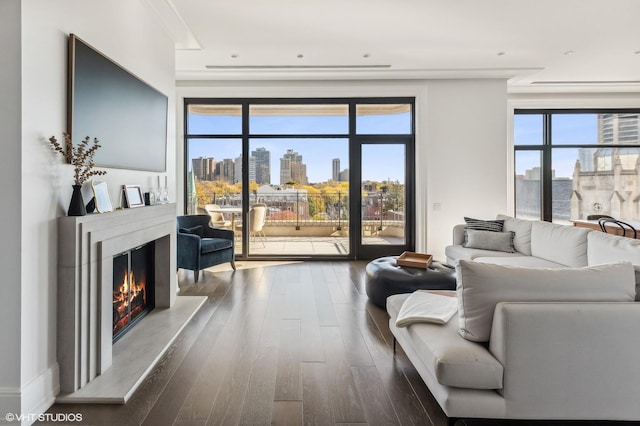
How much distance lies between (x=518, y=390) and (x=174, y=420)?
1.70 metres

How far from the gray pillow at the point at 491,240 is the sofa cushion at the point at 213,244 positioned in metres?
3.35

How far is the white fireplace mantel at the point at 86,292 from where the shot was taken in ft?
6.75

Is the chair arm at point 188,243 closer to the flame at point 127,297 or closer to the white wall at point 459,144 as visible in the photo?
the flame at point 127,297

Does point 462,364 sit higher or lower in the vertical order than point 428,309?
lower

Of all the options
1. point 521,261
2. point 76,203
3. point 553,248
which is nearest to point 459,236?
point 521,261

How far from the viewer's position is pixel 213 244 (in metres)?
4.89

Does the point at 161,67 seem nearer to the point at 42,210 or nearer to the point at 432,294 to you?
the point at 42,210

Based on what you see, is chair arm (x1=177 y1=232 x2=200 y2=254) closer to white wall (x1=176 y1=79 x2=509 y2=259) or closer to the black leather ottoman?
white wall (x1=176 y1=79 x2=509 y2=259)

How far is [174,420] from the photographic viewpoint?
1.87 m

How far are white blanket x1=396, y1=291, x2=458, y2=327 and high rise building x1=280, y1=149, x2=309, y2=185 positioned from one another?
3.99 m

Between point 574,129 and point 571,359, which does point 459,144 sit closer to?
point 574,129

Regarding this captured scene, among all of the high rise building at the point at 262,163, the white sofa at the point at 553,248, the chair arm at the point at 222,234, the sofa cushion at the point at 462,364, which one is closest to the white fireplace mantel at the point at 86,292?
the sofa cushion at the point at 462,364

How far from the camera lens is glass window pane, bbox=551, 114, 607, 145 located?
6.77 meters

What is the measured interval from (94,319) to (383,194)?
4833 millimetres
